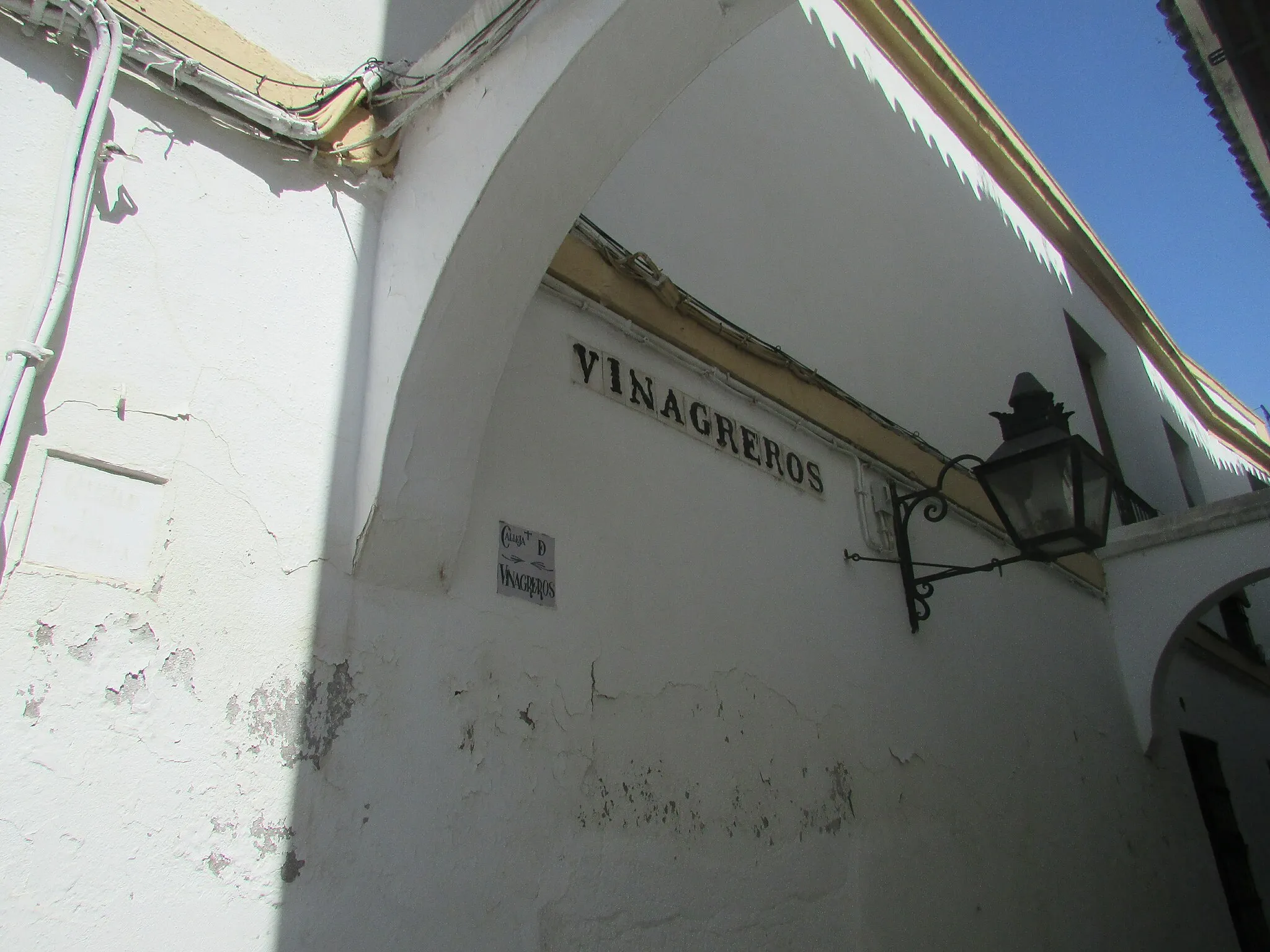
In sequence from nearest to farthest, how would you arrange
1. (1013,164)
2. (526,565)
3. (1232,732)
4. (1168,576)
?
(526,565)
(1168,576)
(1232,732)
(1013,164)

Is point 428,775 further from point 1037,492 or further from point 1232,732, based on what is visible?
point 1232,732

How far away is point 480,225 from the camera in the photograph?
91.5 inches

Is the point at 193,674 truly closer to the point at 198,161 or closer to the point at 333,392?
the point at 333,392

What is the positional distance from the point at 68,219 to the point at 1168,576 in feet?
21.8

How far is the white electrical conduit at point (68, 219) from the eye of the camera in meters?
1.80

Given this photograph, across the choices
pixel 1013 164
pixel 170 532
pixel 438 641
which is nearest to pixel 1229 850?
pixel 1013 164

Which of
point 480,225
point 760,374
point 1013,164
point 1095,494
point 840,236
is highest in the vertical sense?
point 1013,164

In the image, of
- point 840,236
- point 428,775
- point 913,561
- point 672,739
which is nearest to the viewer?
point 428,775

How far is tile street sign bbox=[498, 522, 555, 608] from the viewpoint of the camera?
8.79ft

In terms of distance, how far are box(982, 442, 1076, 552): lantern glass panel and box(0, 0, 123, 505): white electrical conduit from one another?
10.0 ft

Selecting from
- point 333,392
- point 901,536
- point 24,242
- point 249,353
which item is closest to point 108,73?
point 24,242

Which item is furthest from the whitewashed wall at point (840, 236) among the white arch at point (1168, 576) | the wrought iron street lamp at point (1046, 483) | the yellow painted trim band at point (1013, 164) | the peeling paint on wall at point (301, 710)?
the peeling paint on wall at point (301, 710)

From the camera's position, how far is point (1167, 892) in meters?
5.84

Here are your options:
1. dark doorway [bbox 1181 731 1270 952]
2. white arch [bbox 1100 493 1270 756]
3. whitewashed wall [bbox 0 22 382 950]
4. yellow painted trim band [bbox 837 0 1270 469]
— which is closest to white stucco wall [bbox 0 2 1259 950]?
whitewashed wall [bbox 0 22 382 950]
